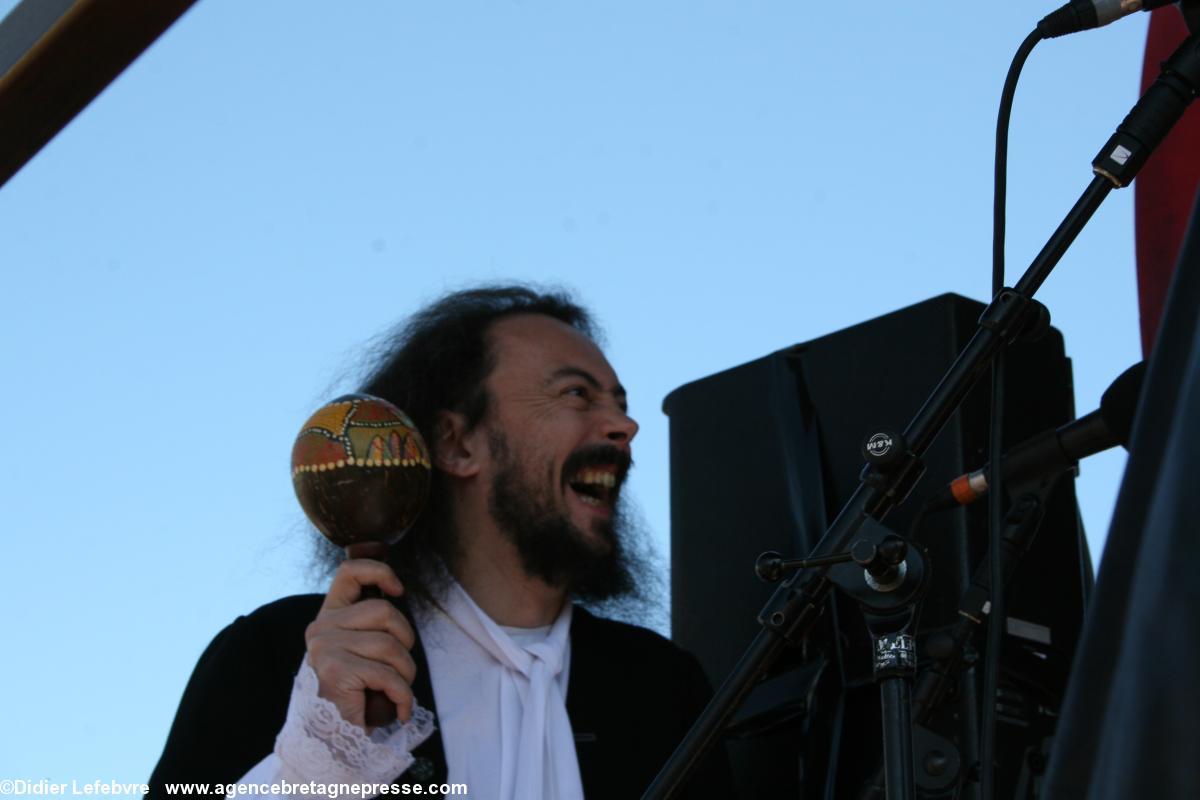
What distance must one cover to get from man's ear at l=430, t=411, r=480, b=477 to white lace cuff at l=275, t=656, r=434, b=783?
48.4 inches

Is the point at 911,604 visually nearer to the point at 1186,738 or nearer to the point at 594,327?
the point at 1186,738

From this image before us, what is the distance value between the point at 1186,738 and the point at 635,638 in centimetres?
311

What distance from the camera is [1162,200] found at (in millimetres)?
3459

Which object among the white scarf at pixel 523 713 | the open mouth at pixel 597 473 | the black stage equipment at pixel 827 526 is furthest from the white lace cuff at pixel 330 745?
the open mouth at pixel 597 473

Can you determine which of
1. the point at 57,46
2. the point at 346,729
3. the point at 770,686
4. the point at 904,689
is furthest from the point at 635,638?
the point at 57,46

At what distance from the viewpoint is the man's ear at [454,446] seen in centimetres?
379

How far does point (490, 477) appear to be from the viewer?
3.75 m

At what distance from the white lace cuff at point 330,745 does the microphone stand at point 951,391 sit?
84 centimetres

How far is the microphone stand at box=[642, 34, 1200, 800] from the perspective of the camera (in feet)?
5.76

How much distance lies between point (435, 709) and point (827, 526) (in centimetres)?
92

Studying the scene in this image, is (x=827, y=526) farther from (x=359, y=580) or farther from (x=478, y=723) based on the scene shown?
(x=359, y=580)

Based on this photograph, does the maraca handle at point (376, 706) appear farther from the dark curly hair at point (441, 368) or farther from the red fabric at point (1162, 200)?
the red fabric at point (1162, 200)

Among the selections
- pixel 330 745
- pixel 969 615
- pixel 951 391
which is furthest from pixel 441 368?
pixel 951 391

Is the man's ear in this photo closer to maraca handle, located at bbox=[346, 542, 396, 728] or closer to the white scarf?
the white scarf
